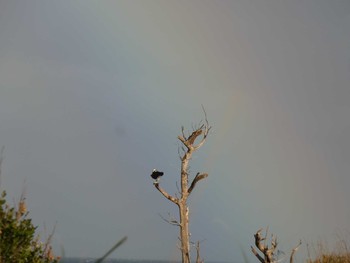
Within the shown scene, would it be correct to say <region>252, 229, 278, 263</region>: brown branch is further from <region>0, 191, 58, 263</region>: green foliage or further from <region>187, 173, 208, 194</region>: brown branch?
<region>0, 191, 58, 263</region>: green foliage

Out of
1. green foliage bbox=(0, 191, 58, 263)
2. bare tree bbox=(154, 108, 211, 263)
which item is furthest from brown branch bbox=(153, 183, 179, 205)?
green foliage bbox=(0, 191, 58, 263)

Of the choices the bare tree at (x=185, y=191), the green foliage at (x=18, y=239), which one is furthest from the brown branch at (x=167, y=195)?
the green foliage at (x=18, y=239)

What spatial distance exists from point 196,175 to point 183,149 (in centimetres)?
137

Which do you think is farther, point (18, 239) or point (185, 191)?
point (185, 191)

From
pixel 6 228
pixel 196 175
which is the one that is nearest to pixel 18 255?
pixel 6 228

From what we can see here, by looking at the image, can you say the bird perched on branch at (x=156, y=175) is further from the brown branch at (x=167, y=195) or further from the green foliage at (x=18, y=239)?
the green foliage at (x=18, y=239)

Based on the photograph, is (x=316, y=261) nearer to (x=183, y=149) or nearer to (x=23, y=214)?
(x=183, y=149)

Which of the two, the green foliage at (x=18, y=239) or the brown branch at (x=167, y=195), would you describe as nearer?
the green foliage at (x=18, y=239)

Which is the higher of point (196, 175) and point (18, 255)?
point (196, 175)

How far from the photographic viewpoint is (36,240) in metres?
8.87

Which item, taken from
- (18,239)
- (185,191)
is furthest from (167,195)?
(18,239)

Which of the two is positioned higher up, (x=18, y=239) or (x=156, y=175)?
(x=156, y=175)

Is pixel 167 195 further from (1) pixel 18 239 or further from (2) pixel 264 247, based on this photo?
(1) pixel 18 239

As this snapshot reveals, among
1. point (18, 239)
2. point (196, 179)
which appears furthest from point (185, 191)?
point (18, 239)
